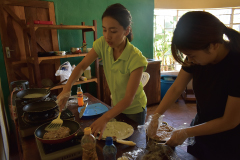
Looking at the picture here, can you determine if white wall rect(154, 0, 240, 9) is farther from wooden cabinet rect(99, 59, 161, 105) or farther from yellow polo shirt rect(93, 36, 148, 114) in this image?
yellow polo shirt rect(93, 36, 148, 114)

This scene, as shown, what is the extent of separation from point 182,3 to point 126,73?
3.69 metres

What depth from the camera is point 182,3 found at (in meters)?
4.25

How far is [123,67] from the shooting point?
1398mm

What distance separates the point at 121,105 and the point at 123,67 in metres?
0.37

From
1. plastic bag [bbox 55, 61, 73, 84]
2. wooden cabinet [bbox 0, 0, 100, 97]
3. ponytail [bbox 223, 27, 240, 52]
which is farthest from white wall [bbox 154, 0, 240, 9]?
ponytail [bbox 223, 27, 240, 52]

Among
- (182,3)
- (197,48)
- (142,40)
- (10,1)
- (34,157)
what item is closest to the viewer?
(197,48)

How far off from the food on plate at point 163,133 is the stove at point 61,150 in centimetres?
43

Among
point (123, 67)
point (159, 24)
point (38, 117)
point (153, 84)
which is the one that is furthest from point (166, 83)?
point (38, 117)

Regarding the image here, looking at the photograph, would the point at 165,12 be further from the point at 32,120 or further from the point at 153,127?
the point at 32,120

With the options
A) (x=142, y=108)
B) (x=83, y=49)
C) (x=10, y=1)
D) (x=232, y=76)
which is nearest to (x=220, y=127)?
(x=232, y=76)

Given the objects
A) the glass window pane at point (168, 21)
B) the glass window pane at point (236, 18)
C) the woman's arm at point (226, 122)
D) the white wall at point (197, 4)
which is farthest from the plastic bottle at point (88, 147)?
the glass window pane at point (236, 18)

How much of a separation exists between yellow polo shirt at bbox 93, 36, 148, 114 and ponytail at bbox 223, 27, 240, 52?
557 mm

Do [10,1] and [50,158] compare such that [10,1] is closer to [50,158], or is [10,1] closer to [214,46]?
[50,158]

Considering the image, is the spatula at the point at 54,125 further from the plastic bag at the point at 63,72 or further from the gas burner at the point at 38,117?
the plastic bag at the point at 63,72
